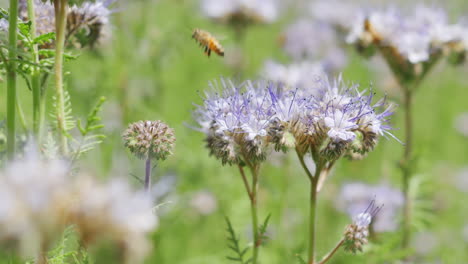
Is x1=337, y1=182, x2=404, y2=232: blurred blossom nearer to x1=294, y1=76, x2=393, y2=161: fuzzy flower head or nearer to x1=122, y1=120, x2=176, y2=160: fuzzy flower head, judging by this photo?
x1=294, y1=76, x2=393, y2=161: fuzzy flower head

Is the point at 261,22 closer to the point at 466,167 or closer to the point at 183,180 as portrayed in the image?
A: the point at 183,180

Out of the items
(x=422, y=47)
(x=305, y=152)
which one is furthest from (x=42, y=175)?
(x=422, y=47)

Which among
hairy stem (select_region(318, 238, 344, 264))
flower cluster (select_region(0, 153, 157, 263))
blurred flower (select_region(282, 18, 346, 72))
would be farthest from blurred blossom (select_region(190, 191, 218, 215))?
flower cluster (select_region(0, 153, 157, 263))

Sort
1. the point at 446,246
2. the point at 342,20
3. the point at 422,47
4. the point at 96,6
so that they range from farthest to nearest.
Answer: the point at 342,20
the point at 446,246
the point at 422,47
the point at 96,6

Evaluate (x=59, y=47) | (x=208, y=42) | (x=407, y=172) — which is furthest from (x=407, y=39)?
(x=59, y=47)

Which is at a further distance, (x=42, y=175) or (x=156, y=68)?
(x=156, y=68)

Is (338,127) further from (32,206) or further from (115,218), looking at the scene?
(32,206)
